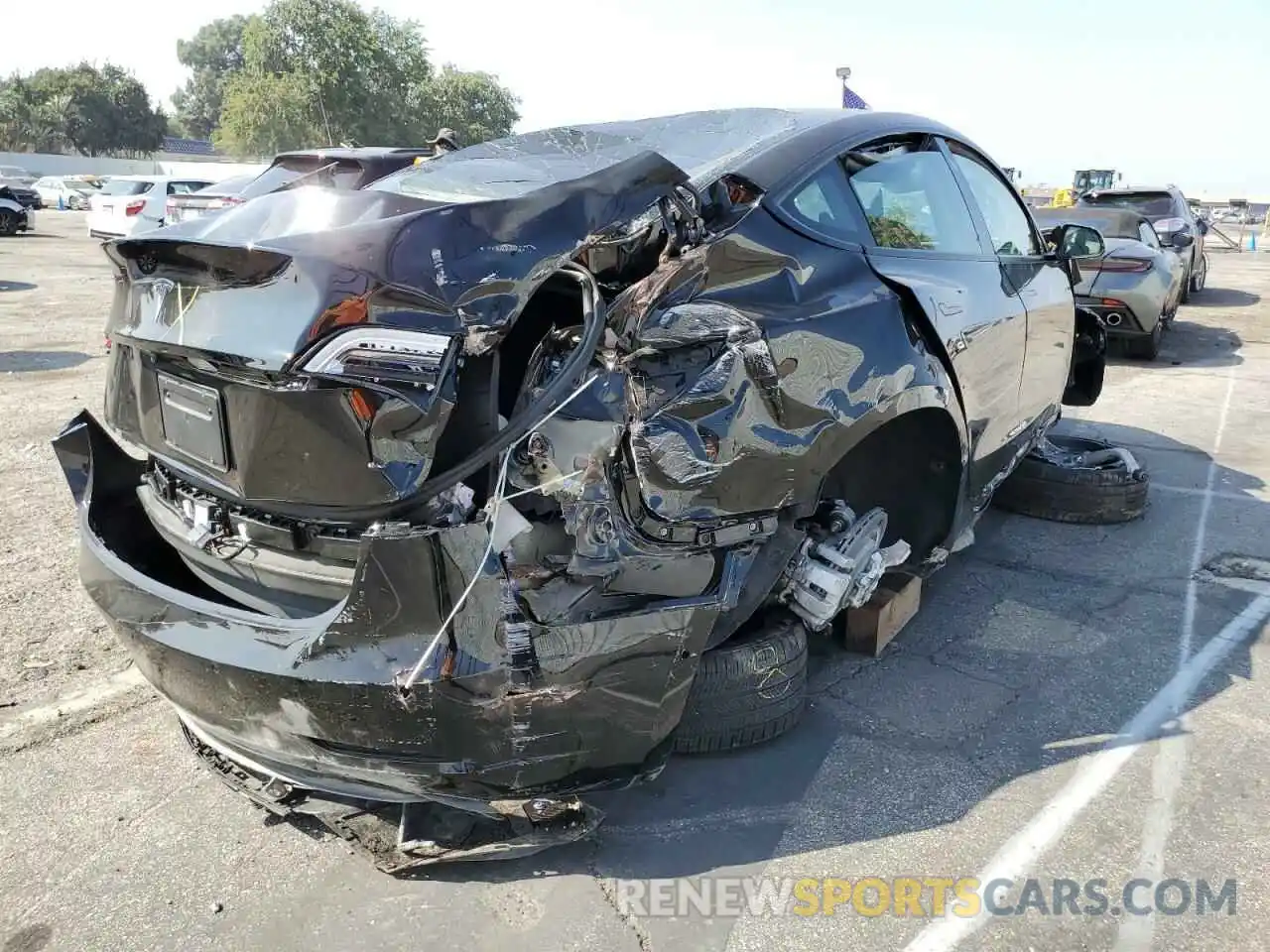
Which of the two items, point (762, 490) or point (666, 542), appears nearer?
point (666, 542)

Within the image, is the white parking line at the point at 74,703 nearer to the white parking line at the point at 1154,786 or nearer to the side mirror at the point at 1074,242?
the white parking line at the point at 1154,786

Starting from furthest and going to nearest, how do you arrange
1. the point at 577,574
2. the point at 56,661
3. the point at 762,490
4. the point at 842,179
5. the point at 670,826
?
the point at 56,661 < the point at 842,179 < the point at 670,826 < the point at 762,490 < the point at 577,574

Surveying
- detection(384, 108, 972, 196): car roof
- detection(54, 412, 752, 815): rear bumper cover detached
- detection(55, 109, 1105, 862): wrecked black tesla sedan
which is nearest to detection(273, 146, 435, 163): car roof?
detection(384, 108, 972, 196): car roof

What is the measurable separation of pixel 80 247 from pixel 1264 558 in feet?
76.4

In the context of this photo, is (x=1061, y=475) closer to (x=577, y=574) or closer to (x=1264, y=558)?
(x=1264, y=558)

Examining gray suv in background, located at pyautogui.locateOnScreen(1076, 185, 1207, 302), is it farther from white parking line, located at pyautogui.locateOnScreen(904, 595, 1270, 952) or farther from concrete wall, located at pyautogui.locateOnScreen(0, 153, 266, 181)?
concrete wall, located at pyautogui.locateOnScreen(0, 153, 266, 181)

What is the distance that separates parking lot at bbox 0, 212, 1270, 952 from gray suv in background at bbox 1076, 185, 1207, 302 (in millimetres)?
9198

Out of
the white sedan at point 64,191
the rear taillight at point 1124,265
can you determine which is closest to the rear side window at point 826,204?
the rear taillight at point 1124,265

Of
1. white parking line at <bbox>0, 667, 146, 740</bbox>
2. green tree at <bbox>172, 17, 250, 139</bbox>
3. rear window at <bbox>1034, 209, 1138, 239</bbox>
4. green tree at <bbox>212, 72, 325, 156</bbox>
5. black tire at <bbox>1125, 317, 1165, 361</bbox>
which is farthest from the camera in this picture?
green tree at <bbox>172, 17, 250, 139</bbox>

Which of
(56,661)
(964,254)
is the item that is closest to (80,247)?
(56,661)

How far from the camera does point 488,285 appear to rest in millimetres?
2012

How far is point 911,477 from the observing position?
3.39 m

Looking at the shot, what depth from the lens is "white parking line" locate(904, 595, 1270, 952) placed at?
7.13 feet

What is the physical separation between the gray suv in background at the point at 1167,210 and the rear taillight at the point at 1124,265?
3.03m
